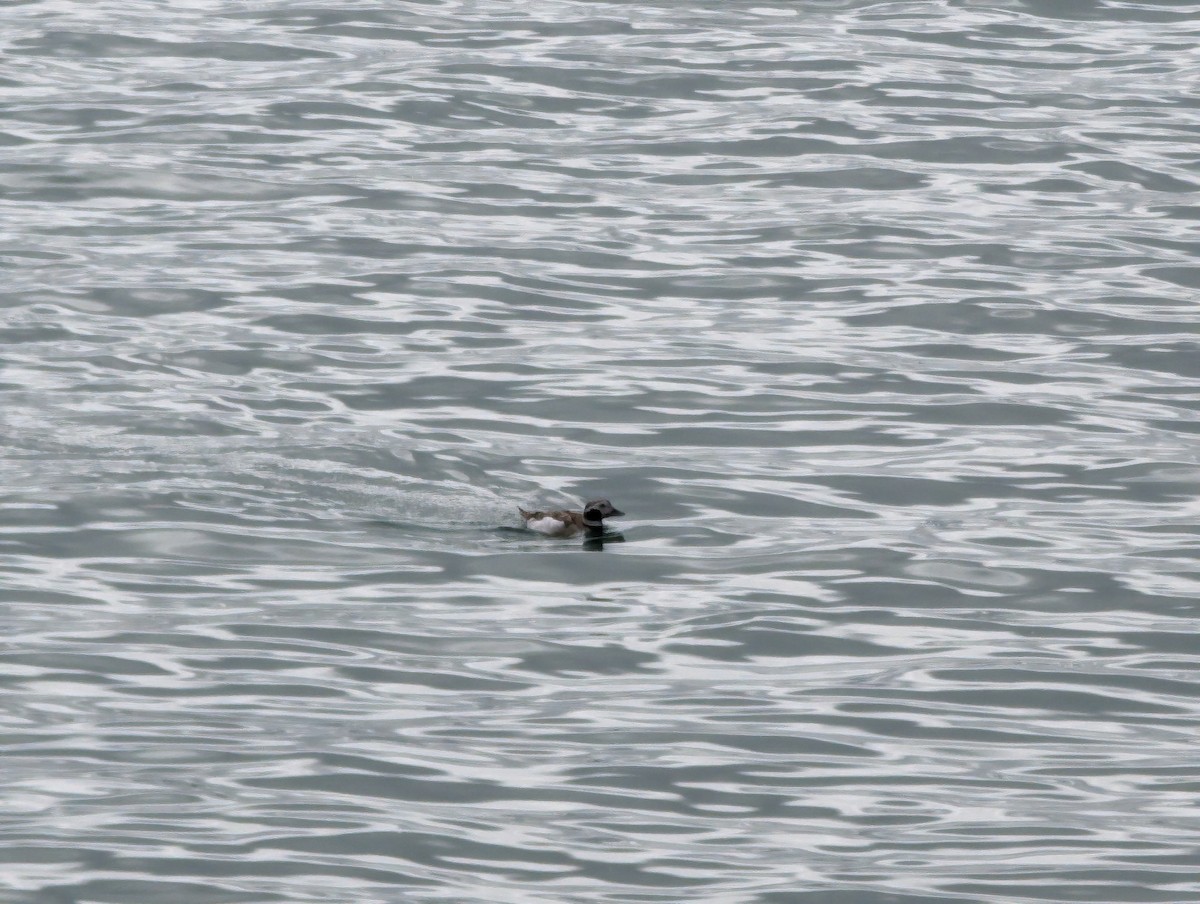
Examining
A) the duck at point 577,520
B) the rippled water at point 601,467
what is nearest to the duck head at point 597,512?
the duck at point 577,520

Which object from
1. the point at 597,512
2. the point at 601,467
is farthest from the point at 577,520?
the point at 601,467

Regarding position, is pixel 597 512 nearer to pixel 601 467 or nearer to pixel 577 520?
pixel 577 520

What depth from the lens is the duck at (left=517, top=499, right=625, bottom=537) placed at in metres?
12.4

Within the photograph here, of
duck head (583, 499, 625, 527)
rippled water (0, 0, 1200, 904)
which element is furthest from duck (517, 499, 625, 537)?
rippled water (0, 0, 1200, 904)

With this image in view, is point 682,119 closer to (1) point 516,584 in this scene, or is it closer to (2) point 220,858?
(1) point 516,584

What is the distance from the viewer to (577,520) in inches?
490

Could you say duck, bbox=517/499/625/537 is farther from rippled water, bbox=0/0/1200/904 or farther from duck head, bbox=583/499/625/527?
rippled water, bbox=0/0/1200/904

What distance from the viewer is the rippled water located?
9.07 metres

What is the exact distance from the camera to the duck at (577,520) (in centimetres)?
1242

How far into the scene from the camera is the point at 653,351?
53.0 ft

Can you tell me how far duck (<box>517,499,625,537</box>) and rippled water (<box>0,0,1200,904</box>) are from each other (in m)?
0.13

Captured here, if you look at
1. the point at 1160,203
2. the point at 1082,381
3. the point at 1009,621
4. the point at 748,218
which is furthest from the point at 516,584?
the point at 1160,203

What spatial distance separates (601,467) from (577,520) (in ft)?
5.03

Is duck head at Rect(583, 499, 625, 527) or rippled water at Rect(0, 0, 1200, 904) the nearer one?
rippled water at Rect(0, 0, 1200, 904)
